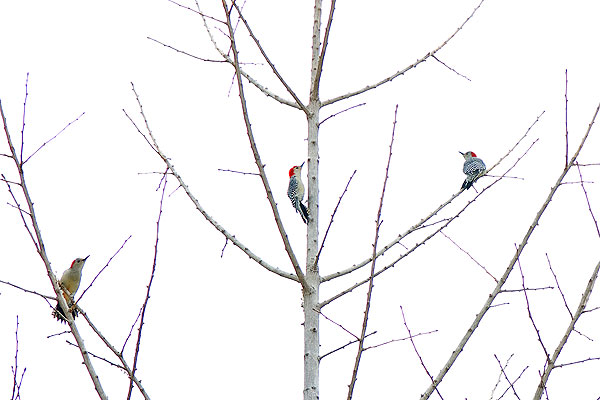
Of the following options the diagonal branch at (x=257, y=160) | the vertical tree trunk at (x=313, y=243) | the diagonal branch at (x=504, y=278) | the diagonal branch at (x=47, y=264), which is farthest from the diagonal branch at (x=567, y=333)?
the diagonal branch at (x=47, y=264)

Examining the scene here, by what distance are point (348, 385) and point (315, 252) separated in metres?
1.16

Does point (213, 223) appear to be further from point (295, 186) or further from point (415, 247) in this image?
point (295, 186)

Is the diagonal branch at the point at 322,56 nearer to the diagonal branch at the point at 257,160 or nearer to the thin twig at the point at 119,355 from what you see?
the diagonal branch at the point at 257,160

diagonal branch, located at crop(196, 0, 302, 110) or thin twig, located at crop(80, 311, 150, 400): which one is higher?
diagonal branch, located at crop(196, 0, 302, 110)

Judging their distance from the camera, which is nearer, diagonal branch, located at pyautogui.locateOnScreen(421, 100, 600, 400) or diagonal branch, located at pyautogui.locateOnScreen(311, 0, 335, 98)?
diagonal branch, located at pyautogui.locateOnScreen(421, 100, 600, 400)

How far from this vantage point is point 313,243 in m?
3.62

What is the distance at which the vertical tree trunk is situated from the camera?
3.22 metres

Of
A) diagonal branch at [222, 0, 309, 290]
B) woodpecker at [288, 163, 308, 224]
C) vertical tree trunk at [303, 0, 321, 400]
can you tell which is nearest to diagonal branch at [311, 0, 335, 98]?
vertical tree trunk at [303, 0, 321, 400]

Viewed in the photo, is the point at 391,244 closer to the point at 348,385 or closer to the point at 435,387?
the point at 435,387

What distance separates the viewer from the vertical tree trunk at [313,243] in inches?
127

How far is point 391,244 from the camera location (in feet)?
11.6

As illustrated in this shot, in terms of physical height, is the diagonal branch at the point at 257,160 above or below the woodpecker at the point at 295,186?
below

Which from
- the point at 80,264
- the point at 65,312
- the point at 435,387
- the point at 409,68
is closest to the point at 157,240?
the point at 65,312

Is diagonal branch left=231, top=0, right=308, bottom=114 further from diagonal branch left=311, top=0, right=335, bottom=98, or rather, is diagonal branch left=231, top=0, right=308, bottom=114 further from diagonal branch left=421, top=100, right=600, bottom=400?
diagonal branch left=421, top=100, right=600, bottom=400
